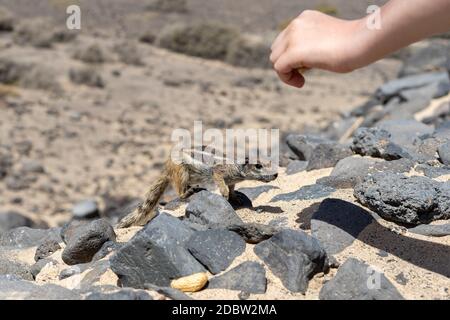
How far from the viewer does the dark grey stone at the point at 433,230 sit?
10.6 feet

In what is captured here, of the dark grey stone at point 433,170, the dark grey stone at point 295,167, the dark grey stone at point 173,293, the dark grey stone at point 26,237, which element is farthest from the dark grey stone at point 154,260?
the dark grey stone at point 295,167

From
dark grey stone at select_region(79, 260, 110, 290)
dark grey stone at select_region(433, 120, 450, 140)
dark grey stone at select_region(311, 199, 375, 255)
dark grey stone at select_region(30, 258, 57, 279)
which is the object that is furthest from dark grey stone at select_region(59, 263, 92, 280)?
dark grey stone at select_region(433, 120, 450, 140)

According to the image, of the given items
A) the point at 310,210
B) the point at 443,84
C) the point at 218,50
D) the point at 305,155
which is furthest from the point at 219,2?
the point at 310,210

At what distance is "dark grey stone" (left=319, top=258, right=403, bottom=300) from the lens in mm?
2543

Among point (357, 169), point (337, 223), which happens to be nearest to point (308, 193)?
point (357, 169)

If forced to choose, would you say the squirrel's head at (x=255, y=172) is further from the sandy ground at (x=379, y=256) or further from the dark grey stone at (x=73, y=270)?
the dark grey stone at (x=73, y=270)

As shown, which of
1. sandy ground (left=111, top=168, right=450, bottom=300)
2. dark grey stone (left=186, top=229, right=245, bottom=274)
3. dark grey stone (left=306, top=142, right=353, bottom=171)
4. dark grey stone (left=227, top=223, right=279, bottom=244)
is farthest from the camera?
dark grey stone (left=306, top=142, right=353, bottom=171)

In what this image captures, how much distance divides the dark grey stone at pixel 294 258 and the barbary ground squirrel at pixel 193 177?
1096 mm

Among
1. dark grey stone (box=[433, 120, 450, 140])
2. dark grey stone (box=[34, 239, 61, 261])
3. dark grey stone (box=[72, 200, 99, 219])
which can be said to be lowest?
dark grey stone (box=[72, 200, 99, 219])

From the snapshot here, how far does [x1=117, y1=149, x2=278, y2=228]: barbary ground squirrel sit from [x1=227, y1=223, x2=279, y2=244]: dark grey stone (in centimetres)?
87

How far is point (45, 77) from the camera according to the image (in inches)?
615

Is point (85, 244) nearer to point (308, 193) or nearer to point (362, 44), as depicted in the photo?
point (308, 193)

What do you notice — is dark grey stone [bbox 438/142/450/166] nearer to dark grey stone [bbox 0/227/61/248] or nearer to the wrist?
the wrist

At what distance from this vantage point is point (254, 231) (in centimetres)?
308
